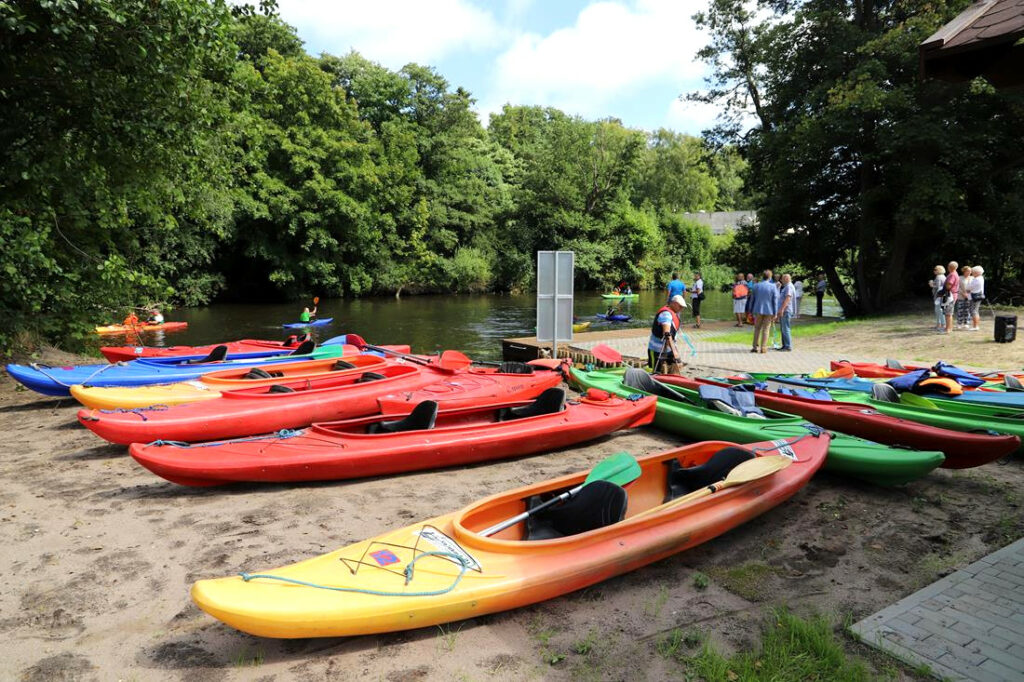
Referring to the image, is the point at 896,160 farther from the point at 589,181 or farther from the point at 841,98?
the point at 589,181

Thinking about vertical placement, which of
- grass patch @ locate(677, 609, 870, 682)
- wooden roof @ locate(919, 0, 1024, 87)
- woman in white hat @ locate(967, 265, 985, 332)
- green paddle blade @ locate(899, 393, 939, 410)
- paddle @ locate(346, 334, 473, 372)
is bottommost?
grass patch @ locate(677, 609, 870, 682)

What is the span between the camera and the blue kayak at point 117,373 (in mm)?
9023

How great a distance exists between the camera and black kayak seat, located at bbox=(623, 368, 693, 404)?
27.9 feet

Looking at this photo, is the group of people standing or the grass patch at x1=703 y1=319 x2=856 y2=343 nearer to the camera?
the group of people standing

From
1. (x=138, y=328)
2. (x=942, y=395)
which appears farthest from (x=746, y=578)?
(x=138, y=328)

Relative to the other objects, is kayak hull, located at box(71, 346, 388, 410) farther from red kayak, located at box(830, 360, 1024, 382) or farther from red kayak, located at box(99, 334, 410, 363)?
red kayak, located at box(830, 360, 1024, 382)

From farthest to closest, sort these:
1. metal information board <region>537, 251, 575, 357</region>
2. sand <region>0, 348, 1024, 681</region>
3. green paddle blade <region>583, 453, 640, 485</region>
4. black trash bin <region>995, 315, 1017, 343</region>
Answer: black trash bin <region>995, 315, 1017, 343</region> → metal information board <region>537, 251, 575, 357</region> → green paddle blade <region>583, 453, 640, 485</region> → sand <region>0, 348, 1024, 681</region>

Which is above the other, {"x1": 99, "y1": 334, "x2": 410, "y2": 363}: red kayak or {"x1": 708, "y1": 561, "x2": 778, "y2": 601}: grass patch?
{"x1": 99, "y1": 334, "x2": 410, "y2": 363}: red kayak

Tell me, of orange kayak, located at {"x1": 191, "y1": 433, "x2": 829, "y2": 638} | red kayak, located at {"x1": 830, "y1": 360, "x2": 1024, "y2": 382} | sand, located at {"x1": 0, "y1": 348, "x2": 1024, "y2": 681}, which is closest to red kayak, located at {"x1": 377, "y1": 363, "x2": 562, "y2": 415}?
sand, located at {"x1": 0, "y1": 348, "x2": 1024, "y2": 681}

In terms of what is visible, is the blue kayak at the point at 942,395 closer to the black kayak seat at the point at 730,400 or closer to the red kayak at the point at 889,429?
the red kayak at the point at 889,429

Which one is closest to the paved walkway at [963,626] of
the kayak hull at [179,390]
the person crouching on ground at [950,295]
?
the kayak hull at [179,390]

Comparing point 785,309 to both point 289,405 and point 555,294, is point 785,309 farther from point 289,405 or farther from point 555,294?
point 289,405

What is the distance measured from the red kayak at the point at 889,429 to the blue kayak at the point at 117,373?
7.45m

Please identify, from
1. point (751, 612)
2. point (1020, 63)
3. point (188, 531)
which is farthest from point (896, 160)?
point (188, 531)
